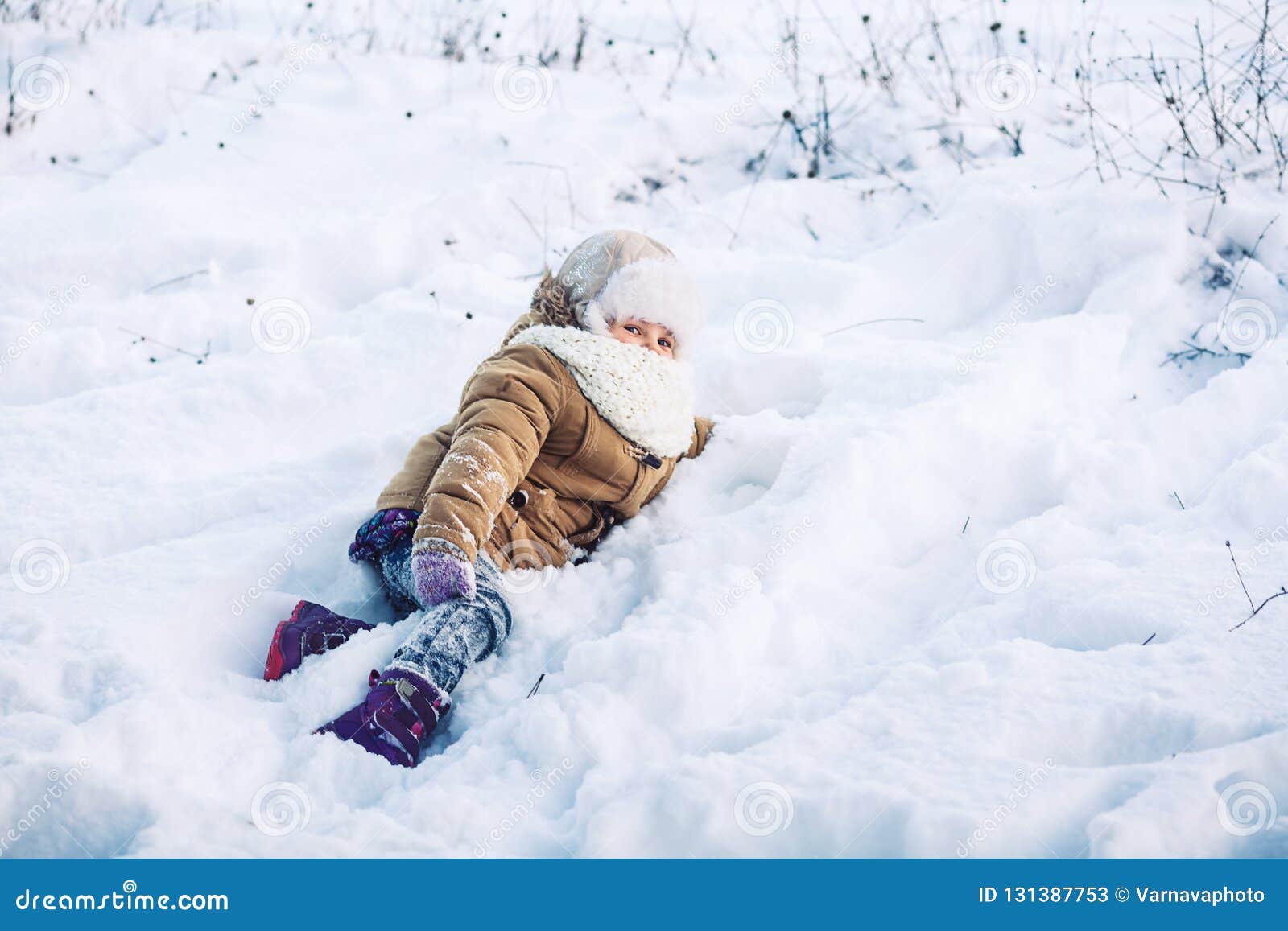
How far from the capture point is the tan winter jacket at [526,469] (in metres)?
2.45

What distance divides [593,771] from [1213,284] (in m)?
3.29

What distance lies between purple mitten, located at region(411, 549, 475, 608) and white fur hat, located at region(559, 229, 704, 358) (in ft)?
2.93

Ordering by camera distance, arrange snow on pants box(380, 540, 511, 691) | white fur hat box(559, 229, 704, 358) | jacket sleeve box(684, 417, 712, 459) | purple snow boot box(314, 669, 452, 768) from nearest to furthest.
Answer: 1. purple snow boot box(314, 669, 452, 768)
2. snow on pants box(380, 540, 511, 691)
3. white fur hat box(559, 229, 704, 358)
4. jacket sleeve box(684, 417, 712, 459)

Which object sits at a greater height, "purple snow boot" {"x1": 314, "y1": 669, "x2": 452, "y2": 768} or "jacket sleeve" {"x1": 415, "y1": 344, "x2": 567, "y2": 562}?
"jacket sleeve" {"x1": 415, "y1": 344, "x2": 567, "y2": 562}

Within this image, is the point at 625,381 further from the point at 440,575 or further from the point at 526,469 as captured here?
the point at 440,575

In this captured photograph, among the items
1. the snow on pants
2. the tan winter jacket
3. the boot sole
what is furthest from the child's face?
the boot sole

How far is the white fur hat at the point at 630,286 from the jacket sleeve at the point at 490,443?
26 centimetres

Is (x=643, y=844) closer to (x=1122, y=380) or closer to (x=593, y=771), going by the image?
(x=593, y=771)

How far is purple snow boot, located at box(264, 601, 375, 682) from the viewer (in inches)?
97.6

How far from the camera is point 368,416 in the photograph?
3.66m

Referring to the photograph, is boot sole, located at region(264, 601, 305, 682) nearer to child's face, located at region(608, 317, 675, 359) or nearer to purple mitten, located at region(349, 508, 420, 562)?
purple mitten, located at region(349, 508, 420, 562)

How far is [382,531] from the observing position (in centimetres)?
272

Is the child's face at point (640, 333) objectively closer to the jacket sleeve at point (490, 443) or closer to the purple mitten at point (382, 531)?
the jacket sleeve at point (490, 443)

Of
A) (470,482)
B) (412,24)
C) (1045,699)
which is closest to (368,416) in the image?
(470,482)
